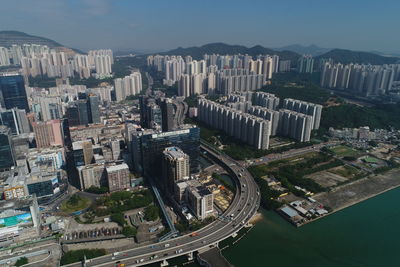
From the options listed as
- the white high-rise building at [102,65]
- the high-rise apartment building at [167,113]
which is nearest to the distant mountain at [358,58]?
the white high-rise building at [102,65]

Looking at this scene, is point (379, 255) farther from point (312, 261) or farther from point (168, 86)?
point (168, 86)

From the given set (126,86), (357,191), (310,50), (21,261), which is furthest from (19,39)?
(310,50)

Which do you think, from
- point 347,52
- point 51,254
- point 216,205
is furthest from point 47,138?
point 347,52

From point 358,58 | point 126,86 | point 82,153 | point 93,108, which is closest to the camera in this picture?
point 82,153

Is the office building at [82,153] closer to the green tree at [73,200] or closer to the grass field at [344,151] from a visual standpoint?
the green tree at [73,200]

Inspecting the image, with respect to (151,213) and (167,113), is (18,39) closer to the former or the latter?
(167,113)

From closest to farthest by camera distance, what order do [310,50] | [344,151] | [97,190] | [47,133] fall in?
[97,190]
[47,133]
[344,151]
[310,50]
